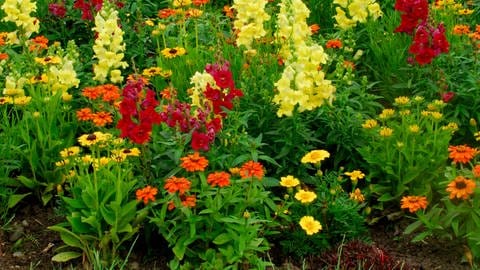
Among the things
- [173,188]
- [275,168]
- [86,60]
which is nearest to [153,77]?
[86,60]

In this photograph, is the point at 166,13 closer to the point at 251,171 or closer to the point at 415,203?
the point at 251,171

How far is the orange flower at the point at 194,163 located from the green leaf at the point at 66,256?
805 mm

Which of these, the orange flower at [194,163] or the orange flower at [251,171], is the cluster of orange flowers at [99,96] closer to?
the orange flower at [194,163]

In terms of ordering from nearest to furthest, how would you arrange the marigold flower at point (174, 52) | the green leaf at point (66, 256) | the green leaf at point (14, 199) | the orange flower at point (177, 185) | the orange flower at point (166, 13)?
the orange flower at point (177, 185) < the green leaf at point (66, 256) < the green leaf at point (14, 199) < the marigold flower at point (174, 52) < the orange flower at point (166, 13)

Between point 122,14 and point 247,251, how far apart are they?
2842mm

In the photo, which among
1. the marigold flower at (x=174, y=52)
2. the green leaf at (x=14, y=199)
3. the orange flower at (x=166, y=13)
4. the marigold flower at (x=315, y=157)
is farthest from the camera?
the orange flower at (x=166, y=13)

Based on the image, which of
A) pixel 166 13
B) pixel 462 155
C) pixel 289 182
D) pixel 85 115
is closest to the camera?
Result: pixel 462 155

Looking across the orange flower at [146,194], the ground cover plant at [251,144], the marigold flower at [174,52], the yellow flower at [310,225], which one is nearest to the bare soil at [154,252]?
the ground cover plant at [251,144]

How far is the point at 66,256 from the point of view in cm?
447

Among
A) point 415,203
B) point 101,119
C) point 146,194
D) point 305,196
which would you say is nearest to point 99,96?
point 101,119

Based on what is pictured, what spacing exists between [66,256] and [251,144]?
1180 mm

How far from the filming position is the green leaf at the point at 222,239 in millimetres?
4234

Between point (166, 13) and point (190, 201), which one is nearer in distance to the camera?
point (190, 201)

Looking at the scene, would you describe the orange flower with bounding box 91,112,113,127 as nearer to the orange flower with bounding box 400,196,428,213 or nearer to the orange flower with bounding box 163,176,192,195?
the orange flower with bounding box 163,176,192,195
